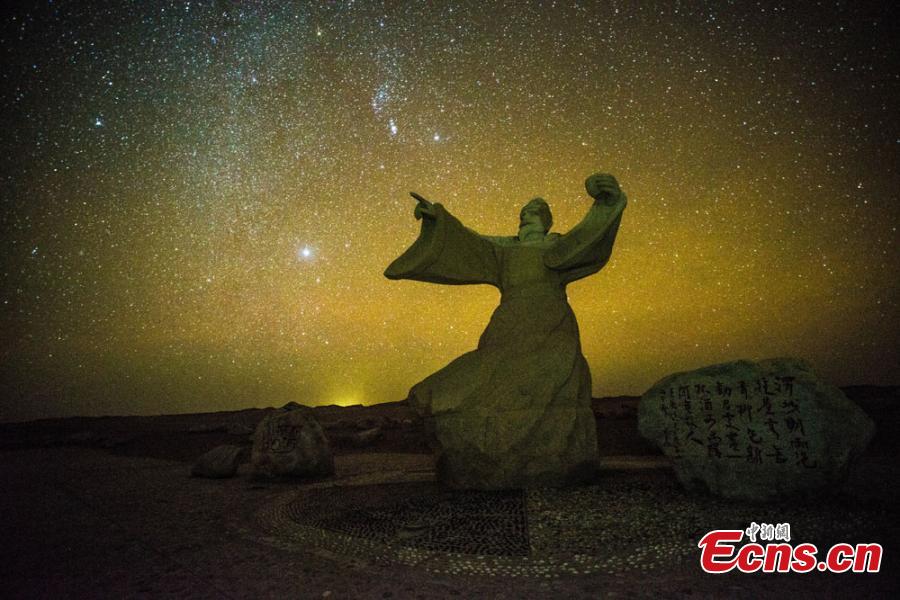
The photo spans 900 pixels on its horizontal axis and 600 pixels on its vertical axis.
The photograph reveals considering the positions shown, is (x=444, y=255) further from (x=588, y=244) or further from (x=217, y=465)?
(x=217, y=465)

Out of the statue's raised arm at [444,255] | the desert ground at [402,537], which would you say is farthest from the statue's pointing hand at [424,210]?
the desert ground at [402,537]

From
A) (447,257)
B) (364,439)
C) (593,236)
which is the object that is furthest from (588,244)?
(364,439)

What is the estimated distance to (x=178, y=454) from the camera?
45.0 feet

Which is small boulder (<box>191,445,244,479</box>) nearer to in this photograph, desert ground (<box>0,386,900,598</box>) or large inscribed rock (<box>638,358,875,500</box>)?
desert ground (<box>0,386,900,598</box>)

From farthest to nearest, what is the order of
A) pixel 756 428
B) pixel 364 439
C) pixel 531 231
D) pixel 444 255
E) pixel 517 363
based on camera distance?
pixel 364 439, pixel 531 231, pixel 444 255, pixel 517 363, pixel 756 428

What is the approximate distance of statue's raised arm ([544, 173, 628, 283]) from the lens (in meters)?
7.20

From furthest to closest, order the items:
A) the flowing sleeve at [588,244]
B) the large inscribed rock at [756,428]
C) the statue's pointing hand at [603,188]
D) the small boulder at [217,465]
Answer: the small boulder at [217,465] < the statue's pointing hand at [603,188] < the flowing sleeve at [588,244] < the large inscribed rock at [756,428]

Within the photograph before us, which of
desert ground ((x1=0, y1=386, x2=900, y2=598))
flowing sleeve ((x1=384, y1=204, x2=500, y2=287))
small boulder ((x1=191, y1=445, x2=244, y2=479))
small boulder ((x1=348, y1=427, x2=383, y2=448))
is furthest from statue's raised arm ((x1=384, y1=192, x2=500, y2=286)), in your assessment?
small boulder ((x1=348, y1=427, x2=383, y2=448))

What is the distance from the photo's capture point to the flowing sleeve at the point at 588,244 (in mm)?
7180

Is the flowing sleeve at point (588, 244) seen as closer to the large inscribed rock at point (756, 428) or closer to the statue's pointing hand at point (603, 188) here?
the statue's pointing hand at point (603, 188)

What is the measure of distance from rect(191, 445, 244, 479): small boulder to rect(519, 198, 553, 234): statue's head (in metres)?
6.58

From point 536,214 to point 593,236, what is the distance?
56.0 inches

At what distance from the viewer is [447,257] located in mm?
7633

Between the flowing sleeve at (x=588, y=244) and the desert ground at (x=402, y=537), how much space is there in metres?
3.08
